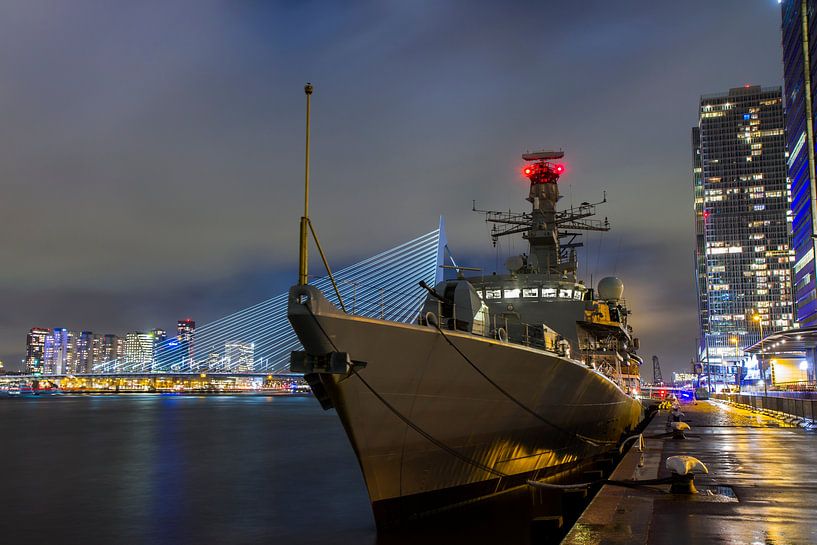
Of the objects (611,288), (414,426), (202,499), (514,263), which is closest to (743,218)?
(611,288)

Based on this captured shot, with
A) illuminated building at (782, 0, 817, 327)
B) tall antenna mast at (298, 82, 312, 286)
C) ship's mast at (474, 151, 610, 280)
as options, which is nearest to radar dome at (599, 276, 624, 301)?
ship's mast at (474, 151, 610, 280)

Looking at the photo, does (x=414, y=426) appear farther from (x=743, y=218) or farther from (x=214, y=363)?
(x=743, y=218)

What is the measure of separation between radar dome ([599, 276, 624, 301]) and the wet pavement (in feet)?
31.1

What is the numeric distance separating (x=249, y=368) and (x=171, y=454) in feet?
232

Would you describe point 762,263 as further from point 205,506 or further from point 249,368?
point 205,506

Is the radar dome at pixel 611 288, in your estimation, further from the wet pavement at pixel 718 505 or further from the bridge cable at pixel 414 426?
the bridge cable at pixel 414 426

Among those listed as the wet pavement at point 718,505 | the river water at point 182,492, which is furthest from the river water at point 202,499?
the wet pavement at point 718,505

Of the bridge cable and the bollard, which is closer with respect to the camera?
the bollard

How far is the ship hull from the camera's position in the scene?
30.7 feet

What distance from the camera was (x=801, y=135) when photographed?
5900 cm

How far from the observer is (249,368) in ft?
322

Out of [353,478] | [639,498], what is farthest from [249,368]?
[639,498]

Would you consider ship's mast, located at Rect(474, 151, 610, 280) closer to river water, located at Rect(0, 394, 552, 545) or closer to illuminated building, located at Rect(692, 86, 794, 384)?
river water, located at Rect(0, 394, 552, 545)

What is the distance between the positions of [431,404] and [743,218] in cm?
15303
